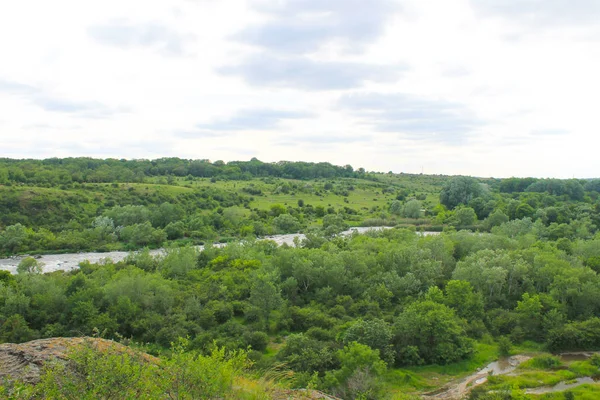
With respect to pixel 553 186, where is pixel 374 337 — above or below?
below

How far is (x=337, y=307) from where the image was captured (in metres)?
36.2

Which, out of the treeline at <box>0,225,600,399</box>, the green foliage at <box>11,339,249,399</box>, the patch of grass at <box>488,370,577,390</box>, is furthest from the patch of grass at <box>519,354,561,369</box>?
the green foliage at <box>11,339,249,399</box>

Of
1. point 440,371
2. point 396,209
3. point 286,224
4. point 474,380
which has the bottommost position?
point 440,371

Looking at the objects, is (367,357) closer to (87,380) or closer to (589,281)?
(87,380)

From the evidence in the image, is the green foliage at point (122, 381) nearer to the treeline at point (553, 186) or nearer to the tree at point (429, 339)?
the tree at point (429, 339)

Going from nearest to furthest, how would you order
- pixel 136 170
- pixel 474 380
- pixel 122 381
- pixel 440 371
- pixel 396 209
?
pixel 122 381
pixel 474 380
pixel 440 371
pixel 396 209
pixel 136 170

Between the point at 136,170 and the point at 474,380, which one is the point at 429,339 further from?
the point at 136,170

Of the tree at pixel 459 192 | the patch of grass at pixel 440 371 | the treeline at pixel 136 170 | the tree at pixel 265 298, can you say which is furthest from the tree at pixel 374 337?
the tree at pixel 459 192

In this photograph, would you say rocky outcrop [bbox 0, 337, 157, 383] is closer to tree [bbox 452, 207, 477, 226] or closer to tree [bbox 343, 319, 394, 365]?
tree [bbox 343, 319, 394, 365]

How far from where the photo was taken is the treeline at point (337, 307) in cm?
2898

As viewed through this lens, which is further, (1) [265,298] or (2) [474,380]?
(1) [265,298]

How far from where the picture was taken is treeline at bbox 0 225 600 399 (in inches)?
1141

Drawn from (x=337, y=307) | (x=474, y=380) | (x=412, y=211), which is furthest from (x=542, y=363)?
(x=412, y=211)

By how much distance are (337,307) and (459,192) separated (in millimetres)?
83453
